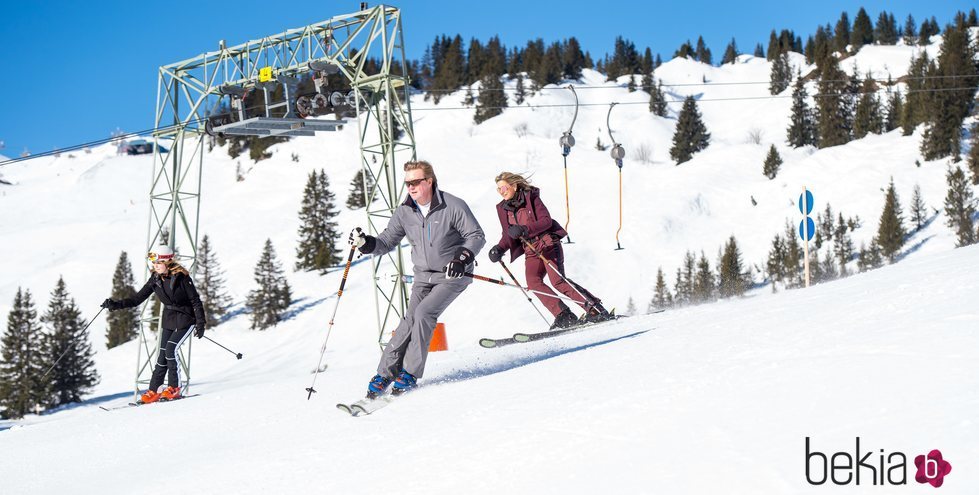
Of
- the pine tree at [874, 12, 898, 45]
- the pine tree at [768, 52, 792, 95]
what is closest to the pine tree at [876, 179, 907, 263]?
the pine tree at [768, 52, 792, 95]

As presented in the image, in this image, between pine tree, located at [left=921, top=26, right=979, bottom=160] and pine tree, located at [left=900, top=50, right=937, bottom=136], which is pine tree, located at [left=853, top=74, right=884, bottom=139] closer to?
pine tree, located at [left=900, top=50, right=937, bottom=136]

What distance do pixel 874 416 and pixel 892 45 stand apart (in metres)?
138

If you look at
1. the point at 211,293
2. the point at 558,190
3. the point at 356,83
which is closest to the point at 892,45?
the point at 558,190

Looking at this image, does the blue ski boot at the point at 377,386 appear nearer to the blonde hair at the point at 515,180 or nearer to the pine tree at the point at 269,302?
the blonde hair at the point at 515,180

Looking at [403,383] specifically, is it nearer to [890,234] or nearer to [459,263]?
[459,263]

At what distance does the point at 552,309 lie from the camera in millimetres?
10648

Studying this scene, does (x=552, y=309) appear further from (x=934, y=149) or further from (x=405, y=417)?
(x=934, y=149)

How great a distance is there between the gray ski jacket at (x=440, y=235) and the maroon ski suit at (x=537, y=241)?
311 cm

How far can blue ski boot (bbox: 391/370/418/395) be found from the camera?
6539mm

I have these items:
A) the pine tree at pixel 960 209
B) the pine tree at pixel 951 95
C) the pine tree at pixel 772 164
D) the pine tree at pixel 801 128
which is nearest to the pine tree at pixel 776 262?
the pine tree at pixel 960 209

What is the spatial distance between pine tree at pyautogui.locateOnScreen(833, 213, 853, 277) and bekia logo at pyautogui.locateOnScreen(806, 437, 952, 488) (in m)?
43.3

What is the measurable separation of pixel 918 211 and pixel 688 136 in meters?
32.9

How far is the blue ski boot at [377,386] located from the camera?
21.0 feet

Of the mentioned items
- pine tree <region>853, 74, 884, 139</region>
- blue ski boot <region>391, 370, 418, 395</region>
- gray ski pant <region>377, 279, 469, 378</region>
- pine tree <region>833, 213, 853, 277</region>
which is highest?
pine tree <region>853, 74, 884, 139</region>
